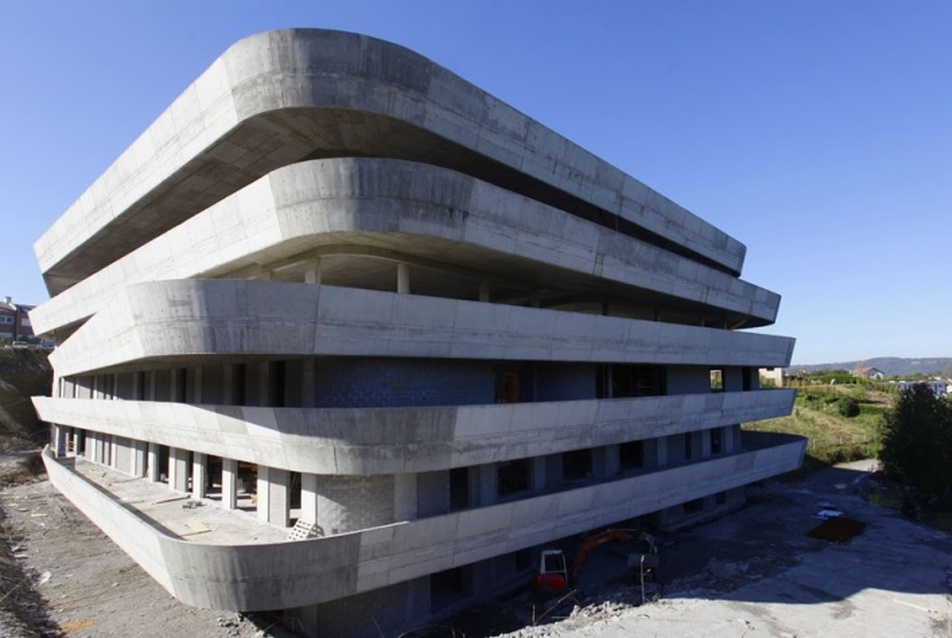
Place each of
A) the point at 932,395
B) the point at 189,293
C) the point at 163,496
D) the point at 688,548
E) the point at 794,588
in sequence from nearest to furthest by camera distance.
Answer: the point at 189,293, the point at 794,588, the point at 163,496, the point at 688,548, the point at 932,395

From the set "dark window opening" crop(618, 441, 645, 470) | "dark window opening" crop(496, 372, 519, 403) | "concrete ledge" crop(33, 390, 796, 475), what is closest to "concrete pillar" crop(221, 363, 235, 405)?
"concrete ledge" crop(33, 390, 796, 475)

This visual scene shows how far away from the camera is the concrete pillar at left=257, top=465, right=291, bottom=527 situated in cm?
1467

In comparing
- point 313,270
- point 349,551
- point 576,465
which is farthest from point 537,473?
point 313,270

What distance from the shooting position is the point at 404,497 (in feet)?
44.8

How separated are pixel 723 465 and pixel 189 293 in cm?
2221

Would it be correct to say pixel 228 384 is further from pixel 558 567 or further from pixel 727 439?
pixel 727 439

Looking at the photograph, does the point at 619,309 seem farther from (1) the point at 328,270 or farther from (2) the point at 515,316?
(1) the point at 328,270

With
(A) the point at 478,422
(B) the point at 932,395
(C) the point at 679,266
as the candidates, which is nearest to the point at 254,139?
(A) the point at 478,422

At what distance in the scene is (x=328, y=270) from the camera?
17.1 m

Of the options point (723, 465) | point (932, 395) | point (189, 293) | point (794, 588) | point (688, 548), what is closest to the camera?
point (189, 293)

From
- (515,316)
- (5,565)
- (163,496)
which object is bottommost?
(5,565)

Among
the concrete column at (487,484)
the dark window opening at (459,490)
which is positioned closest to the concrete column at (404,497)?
the dark window opening at (459,490)

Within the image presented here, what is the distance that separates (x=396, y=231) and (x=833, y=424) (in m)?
58.7

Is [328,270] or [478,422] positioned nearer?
[478,422]
